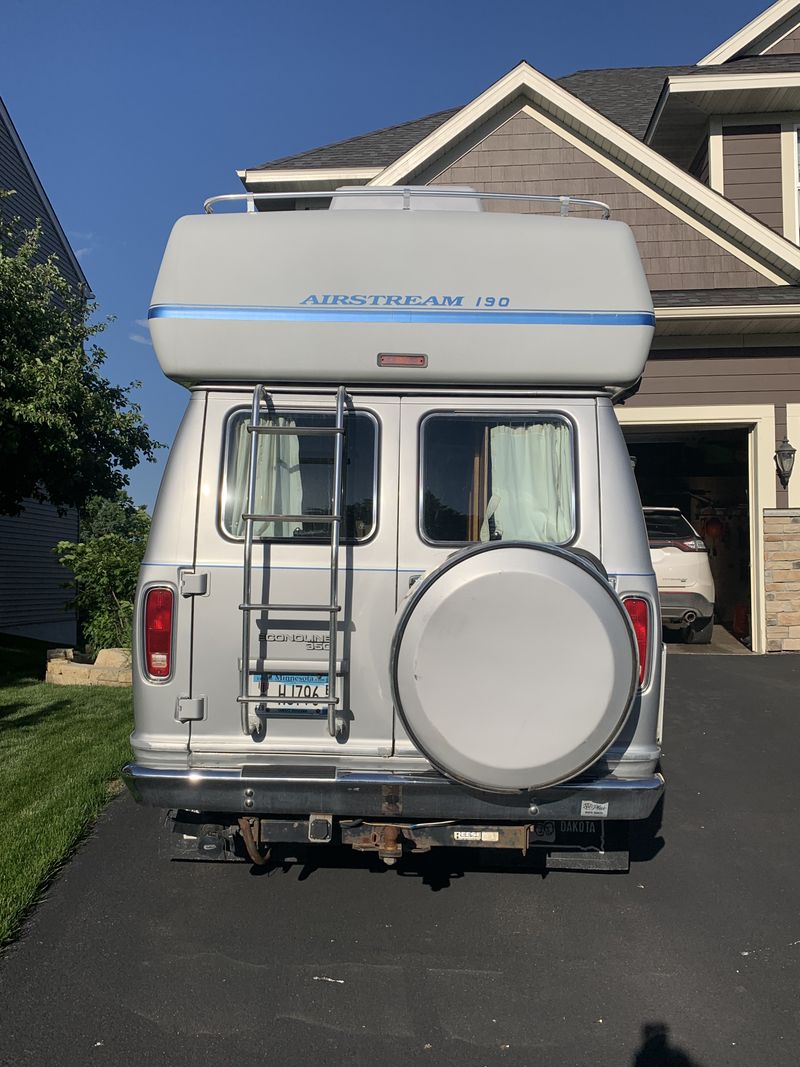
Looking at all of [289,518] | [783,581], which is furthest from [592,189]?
[289,518]

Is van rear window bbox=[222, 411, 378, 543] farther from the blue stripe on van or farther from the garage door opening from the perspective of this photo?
→ the garage door opening

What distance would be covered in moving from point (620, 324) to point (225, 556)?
6.80 ft

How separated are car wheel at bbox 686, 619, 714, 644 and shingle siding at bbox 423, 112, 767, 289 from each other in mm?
4474

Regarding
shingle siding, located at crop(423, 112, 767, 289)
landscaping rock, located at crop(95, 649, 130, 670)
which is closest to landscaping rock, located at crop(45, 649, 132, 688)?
landscaping rock, located at crop(95, 649, 130, 670)

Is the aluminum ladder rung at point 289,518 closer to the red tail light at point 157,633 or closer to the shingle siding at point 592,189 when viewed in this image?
the red tail light at point 157,633

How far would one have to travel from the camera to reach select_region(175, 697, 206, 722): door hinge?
351cm

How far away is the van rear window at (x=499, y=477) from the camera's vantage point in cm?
373

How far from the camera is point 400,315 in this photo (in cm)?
369

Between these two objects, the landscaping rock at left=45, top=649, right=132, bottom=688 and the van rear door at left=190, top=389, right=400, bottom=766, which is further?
the landscaping rock at left=45, top=649, right=132, bottom=688

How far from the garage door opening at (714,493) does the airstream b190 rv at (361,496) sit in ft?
24.2

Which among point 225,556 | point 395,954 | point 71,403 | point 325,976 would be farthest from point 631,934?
point 71,403

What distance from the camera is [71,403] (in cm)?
1030

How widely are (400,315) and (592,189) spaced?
8.80 metres

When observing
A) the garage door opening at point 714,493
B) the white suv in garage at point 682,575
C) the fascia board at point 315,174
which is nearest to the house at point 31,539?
the fascia board at point 315,174
